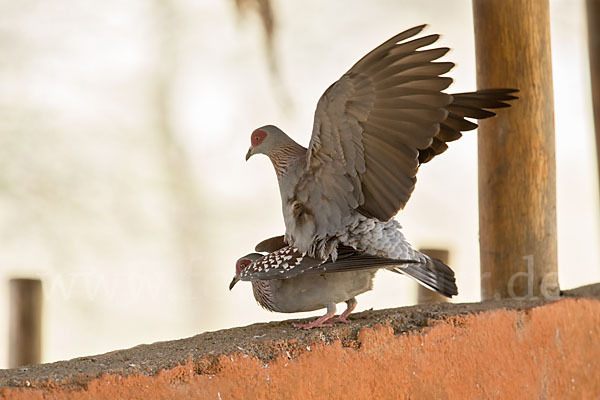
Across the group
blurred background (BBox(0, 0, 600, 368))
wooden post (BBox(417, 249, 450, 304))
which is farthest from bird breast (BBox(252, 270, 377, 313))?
blurred background (BBox(0, 0, 600, 368))

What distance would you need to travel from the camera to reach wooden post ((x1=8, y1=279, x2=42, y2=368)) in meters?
3.92

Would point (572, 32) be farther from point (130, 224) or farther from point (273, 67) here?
point (130, 224)

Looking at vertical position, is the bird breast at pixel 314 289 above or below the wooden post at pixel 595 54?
below

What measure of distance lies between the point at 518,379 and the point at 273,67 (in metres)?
3.48

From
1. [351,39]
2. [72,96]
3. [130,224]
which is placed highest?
[351,39]

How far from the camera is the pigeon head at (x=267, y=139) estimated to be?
216 centimetres

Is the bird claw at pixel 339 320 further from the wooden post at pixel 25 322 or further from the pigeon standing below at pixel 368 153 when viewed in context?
the wooden post at pixel 25 322

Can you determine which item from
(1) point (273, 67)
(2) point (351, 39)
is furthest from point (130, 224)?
(2) point (351, 39)

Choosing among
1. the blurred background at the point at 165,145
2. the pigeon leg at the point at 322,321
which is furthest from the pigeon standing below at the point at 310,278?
the blurred background at the point at 165,145

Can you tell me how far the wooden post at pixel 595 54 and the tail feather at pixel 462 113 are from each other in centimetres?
221

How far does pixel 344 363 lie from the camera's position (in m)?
1.77

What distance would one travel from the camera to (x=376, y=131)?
6.52 ft

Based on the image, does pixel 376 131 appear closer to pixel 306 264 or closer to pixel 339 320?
pixel 306 264

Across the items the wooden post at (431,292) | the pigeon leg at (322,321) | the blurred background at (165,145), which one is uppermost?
the blurred background at (165,145)
